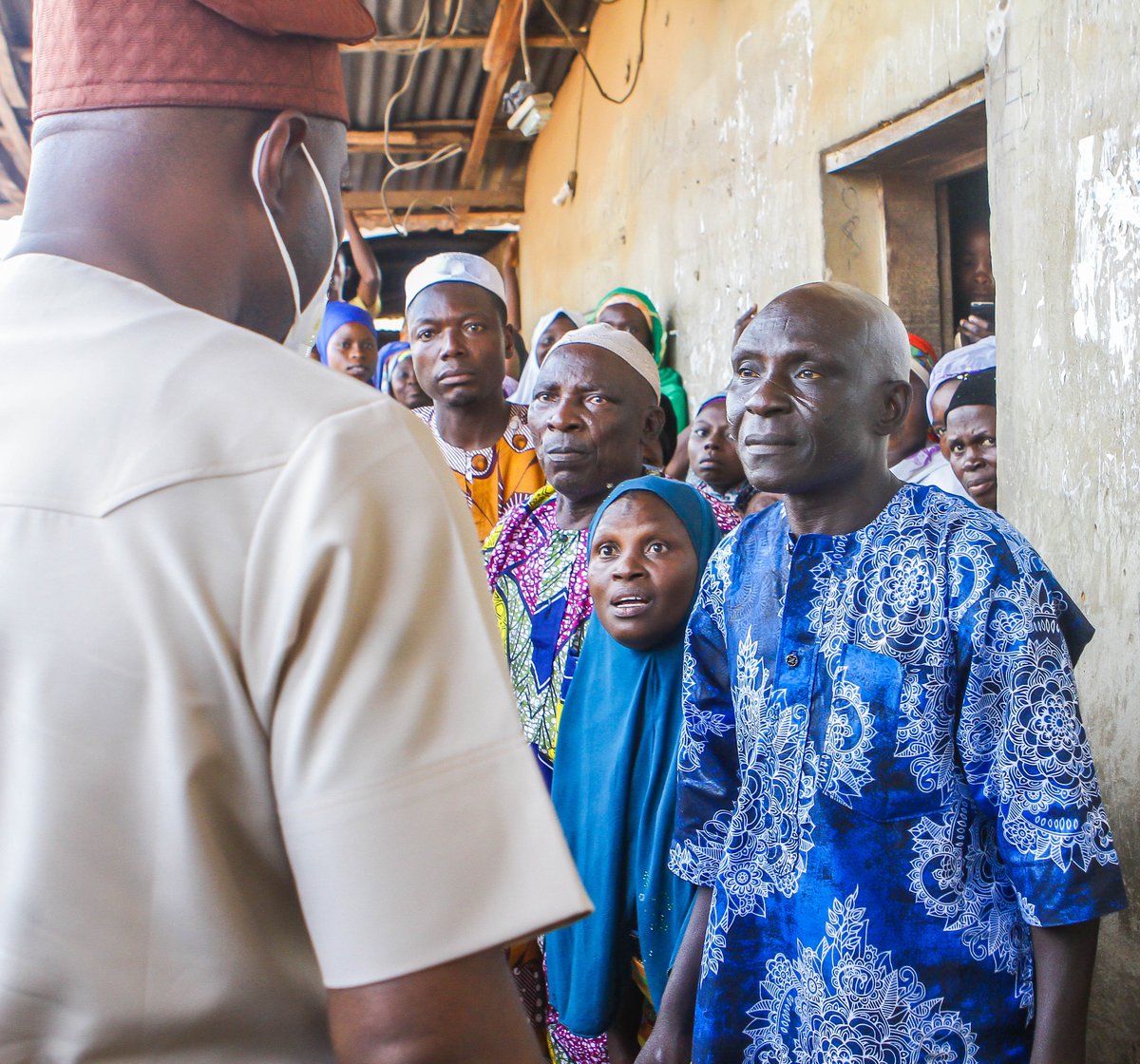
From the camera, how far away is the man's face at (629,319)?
18.8 ft

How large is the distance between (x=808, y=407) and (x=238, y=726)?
4.03 ft

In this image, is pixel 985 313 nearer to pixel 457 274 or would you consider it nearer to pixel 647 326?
pixel 457 274

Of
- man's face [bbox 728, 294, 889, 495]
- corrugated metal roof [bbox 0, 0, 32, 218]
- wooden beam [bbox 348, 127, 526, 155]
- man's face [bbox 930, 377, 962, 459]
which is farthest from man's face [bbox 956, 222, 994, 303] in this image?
wooden beam [bbox 348, 127, 526, 155]

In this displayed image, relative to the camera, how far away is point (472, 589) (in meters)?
0.79

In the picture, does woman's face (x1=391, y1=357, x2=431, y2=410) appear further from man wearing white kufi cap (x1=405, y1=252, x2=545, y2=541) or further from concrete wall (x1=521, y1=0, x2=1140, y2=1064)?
man wearing white kufi cap (x1=405, y1=252, x2=545, y2=541)

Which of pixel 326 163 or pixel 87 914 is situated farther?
pixel 326 163

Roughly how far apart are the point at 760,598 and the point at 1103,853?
61 cm

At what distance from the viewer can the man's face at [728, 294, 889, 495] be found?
1.79 metres

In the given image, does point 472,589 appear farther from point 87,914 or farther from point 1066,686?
point 1066,686

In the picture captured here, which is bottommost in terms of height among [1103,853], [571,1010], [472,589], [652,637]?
[571,1010]

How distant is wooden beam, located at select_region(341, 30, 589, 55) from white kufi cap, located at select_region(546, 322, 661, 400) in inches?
225

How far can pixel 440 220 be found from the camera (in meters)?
12.0

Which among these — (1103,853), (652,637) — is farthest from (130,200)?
(652,637)

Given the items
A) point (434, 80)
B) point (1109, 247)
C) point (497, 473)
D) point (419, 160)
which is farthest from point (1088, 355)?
point (419, 160)
